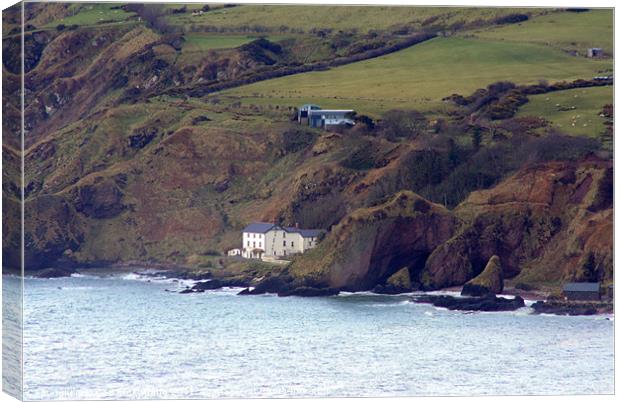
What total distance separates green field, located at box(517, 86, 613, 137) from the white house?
467 cm

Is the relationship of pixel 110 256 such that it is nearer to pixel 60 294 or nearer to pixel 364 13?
pixel 60 294

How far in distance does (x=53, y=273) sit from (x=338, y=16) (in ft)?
23.4

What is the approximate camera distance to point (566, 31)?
140 ft

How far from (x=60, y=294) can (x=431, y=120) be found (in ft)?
26.1

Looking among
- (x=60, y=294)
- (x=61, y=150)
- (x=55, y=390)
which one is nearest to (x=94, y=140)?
(x=61, y=150)

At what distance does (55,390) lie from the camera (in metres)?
37.5

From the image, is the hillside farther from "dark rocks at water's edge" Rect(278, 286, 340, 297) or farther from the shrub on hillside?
→ "dark rocks at water's edge" Rect(278, 286, 340, 297)

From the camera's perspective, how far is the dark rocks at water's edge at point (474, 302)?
1636 inches

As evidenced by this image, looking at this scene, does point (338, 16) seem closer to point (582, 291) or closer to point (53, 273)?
point (582, 291)

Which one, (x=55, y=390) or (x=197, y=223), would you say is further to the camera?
(x=197, y=223)

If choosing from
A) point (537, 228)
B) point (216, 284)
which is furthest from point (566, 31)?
point (216, 284)

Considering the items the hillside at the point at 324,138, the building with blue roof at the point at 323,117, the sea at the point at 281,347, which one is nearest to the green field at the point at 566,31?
the hillside at the point at 324,138

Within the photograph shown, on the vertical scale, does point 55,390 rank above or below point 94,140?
below

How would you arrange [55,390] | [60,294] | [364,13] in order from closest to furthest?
[55,390], [60,294], [364,13]
